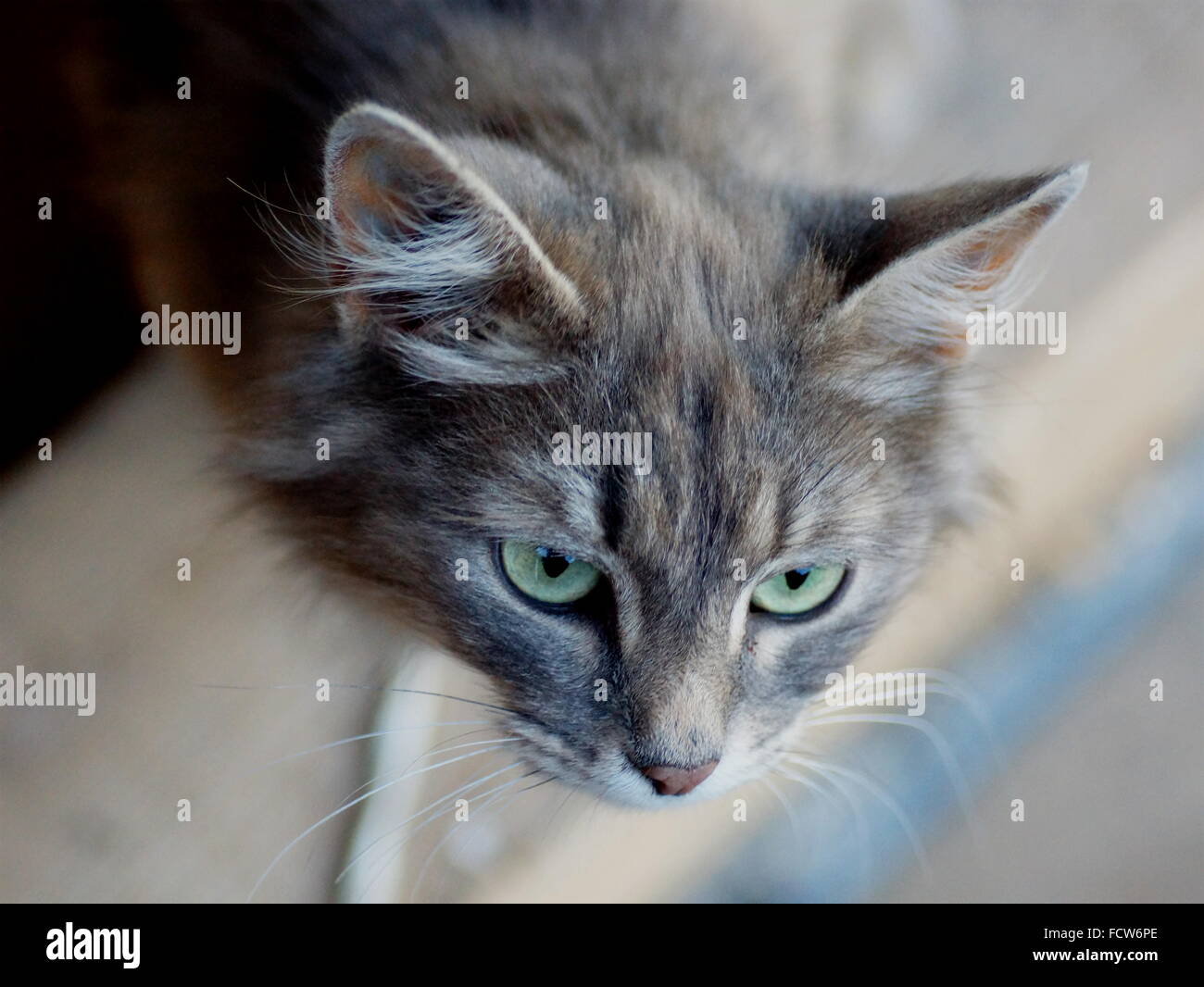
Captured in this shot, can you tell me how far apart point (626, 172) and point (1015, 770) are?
97cm

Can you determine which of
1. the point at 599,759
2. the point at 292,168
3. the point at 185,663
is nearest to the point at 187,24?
the point at 292,168

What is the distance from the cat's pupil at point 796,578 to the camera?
41.2 inches

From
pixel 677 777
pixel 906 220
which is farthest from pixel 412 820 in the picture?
pixel 906 220

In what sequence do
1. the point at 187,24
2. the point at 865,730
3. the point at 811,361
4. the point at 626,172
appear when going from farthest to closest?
the point at 865,730 < the point at 187,24 < the point at 626,172 < the point at 811,361

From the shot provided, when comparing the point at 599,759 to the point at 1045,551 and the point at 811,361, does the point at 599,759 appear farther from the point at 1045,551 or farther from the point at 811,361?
the point at 1045,551

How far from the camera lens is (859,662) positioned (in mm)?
1269

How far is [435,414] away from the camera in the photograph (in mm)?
1006

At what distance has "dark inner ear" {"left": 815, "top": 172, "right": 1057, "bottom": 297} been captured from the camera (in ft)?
2.97

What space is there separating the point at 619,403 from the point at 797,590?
0.93ft
